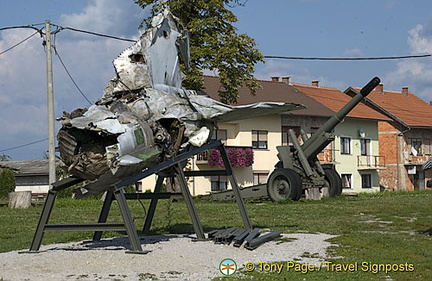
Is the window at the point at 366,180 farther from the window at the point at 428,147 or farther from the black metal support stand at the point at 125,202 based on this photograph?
the black metal support stand at the point at 125,202

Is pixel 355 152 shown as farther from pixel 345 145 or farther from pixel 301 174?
pixel 301 174

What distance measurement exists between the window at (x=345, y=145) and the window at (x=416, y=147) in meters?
6.94

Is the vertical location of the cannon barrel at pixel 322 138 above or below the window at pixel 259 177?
above

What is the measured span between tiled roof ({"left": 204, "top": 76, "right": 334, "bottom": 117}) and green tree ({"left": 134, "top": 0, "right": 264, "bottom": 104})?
8069mm

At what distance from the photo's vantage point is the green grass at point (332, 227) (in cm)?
959

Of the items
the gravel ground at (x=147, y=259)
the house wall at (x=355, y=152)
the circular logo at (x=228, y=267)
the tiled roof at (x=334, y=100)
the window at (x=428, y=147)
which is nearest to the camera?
the gravel ground at (x=147, y=259)

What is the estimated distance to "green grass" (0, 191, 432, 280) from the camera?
9.59 m

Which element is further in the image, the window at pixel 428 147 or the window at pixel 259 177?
the window at pixel 428 147

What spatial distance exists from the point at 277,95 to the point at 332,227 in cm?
2784

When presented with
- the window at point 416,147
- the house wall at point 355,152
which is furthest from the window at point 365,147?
the window at point 416,147

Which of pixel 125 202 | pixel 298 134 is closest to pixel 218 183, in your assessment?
pixel 298 134

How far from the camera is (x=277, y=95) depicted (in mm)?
43000

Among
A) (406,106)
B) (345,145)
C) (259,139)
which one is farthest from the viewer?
(406,106)

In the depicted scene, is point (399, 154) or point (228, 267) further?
point (399, 154)
